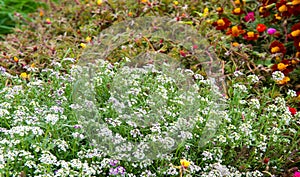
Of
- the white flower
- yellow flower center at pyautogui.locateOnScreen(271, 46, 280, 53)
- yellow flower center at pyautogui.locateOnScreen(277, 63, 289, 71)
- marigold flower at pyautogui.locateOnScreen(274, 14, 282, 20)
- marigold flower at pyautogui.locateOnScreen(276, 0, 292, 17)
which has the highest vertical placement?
marigold flower at pyautogui.locateOnScreen(276, 0, 292, 17)

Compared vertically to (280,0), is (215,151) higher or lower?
lower

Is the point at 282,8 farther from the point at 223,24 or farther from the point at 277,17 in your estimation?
the point at 223,24

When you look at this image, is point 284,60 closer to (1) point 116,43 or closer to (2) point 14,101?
(1) point 116,43

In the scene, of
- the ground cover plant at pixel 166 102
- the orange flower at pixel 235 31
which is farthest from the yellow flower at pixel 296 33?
the orange flower at pixel 235 31

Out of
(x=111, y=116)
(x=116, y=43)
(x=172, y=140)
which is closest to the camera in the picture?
(x=172, y=140)

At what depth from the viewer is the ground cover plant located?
2.06 m

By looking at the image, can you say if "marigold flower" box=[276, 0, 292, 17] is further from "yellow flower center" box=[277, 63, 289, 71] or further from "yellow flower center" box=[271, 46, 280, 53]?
"yellow flower center" box=[277, 63, 289, 71]

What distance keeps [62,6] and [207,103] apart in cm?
218

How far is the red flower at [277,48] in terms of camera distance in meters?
3.17

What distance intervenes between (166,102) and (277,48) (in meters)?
1.15

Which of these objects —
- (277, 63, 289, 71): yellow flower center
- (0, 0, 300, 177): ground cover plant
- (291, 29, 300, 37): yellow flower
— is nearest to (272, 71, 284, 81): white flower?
(0, 0, 300, 177): ground cover plant

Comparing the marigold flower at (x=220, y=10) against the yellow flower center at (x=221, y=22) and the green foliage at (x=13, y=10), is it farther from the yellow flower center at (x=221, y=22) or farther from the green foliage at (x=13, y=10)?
the green foliage at (x=13, y=10)

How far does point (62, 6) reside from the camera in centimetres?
409

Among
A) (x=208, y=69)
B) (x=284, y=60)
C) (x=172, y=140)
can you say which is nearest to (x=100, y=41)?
(x=208, y=69)
